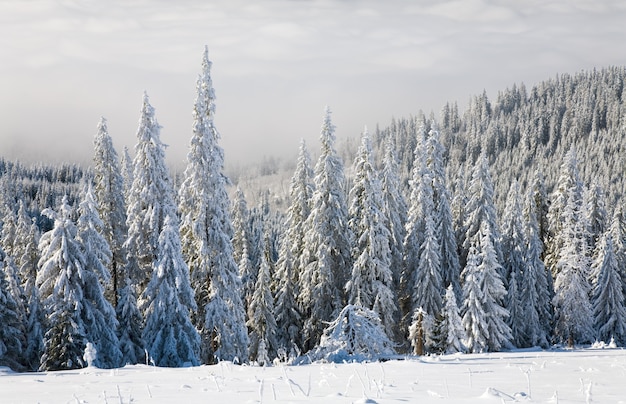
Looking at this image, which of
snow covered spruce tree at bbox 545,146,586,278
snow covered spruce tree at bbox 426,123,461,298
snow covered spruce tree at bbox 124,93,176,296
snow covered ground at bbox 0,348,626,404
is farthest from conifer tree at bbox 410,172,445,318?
snow covered ground at bbox 0,348,626,404

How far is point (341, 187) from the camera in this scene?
3622 cm

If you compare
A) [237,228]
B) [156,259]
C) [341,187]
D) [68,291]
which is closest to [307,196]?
[341,187]

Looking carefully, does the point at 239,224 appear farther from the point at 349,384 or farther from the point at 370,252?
the point at 349,384

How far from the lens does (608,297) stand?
45250mm

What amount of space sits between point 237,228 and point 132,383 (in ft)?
124

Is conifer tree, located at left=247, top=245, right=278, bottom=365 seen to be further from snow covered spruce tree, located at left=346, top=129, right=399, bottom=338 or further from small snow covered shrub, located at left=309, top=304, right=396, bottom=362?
small snow covered shrub, located at left=309, top=304, right=396, bottom=362

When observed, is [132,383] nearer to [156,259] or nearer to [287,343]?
[156,259]

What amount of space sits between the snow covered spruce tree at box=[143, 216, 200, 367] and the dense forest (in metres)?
0.09

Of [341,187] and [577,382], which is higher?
[341,187]

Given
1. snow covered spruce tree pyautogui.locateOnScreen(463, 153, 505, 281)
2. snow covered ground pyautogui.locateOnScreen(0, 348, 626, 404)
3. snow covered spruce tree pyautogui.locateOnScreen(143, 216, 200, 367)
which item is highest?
snow covered spruce tree pyautogui.locateOnScreen(463, 153, 505, 281)

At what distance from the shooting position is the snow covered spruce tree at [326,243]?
3534cm

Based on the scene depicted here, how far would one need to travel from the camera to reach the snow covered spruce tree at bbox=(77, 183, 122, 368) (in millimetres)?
25516

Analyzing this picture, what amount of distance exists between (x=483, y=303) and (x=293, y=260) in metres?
14.5

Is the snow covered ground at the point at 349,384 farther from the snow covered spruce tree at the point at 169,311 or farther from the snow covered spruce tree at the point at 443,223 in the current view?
the snow covered spruce tree at the point at 443,223
